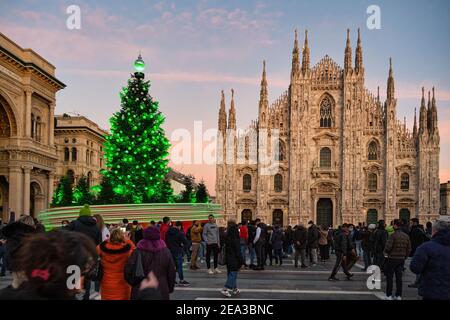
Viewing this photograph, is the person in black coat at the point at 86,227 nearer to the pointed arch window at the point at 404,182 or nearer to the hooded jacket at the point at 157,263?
the hooded jacket at the point at 157,263

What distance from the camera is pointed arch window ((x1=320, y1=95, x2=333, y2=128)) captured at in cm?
4903

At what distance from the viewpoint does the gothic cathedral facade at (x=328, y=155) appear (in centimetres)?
4691

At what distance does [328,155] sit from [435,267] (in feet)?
144

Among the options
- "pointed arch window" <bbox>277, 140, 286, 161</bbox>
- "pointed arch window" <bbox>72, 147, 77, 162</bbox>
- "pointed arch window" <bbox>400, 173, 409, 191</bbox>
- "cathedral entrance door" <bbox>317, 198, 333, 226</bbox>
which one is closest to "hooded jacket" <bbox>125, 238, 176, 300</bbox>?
"pointed arch window" <bbox>277, 140, 286, 161</bbox>

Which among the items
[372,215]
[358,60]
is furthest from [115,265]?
[358,60]

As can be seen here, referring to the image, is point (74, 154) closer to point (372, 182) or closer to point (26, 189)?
point (26, 189)

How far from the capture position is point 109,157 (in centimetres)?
2445

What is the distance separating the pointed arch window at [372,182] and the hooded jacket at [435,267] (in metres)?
43.4

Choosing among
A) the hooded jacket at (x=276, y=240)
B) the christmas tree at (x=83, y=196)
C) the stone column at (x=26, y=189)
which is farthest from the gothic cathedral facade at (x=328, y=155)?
the hooded jacket at (x=276, y=240)

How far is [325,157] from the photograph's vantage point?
160 ft

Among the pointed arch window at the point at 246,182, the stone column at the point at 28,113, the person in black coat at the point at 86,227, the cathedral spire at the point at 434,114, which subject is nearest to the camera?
the person in black coat at the point at 86,227

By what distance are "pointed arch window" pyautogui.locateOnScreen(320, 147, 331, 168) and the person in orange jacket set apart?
143ft

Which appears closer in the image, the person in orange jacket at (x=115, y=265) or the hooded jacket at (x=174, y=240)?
the person in orange jacket at (x=115, y=265)

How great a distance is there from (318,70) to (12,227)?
4534 cm
